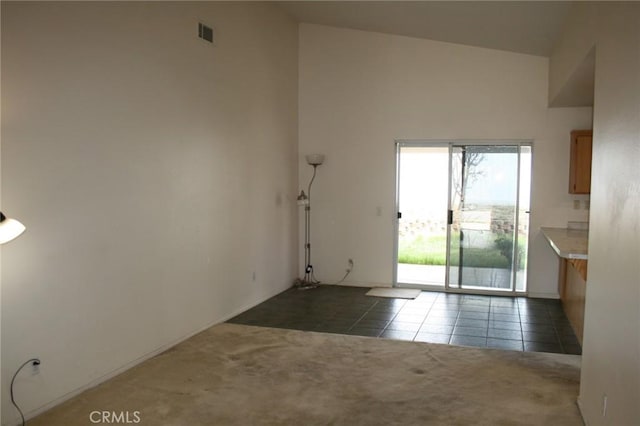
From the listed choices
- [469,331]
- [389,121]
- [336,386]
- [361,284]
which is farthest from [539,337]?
[389,121]

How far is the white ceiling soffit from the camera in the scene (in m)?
4.91

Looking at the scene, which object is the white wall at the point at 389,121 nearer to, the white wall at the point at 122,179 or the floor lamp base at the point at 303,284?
the floor lamp base at the point at 303,284

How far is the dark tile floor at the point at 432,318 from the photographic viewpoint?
4.63 m

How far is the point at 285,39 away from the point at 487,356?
4.84 meters

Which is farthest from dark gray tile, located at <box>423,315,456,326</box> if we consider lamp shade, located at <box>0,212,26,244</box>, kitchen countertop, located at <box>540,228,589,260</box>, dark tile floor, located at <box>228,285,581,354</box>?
lamp shade, located at <box>0,212,26,244</box>

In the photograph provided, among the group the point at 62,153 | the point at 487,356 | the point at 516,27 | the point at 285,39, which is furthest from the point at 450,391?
the point at 285,39

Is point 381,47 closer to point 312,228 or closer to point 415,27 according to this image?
point 415,27

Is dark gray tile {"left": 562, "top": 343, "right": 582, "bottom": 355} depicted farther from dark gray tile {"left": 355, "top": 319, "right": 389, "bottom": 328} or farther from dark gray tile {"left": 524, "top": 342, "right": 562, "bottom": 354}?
dark gray tile {"left": 355, "top": 319, "right": 389, "bottom": 328}

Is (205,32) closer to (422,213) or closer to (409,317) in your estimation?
(409,317)

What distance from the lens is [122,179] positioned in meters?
3.72

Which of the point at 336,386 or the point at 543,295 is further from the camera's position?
the point at 543,295

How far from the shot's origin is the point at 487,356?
13.5 ft

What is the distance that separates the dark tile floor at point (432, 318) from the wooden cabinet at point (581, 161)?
4.93ft

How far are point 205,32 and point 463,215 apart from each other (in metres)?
4.12
